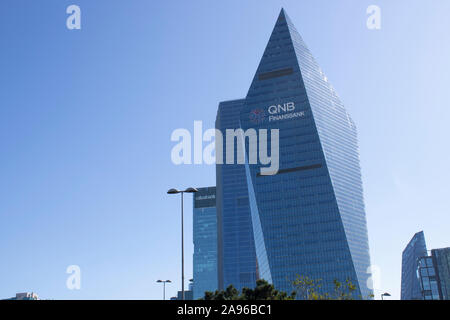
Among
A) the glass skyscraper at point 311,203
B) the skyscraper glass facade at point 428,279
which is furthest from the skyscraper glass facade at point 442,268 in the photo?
the glass skyscraper at point 311,203

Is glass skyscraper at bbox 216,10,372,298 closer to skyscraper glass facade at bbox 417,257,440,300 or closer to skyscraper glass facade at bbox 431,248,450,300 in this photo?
skyscraper glass facade at bbox 417,257,440,300

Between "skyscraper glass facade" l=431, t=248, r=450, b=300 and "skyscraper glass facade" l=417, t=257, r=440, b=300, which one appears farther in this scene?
"skyscraper glass facade" l=417, t=257, r=440, b=300

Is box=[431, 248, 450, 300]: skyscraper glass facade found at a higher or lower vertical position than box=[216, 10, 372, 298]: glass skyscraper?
lower

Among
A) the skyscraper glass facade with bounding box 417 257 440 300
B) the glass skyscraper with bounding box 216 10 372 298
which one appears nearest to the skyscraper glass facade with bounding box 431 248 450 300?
the skyscraper glass facade with bounding box 417 257 440 300

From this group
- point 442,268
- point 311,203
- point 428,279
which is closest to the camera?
point 442,268

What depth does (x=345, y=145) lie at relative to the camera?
19650 centimetres

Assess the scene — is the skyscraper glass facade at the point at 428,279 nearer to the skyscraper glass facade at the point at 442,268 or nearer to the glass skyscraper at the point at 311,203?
the skyscraper glass facade at the point at 442,268

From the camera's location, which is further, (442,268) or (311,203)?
(311,203)

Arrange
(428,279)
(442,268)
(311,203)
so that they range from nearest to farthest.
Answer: (442,268)
(428,279)
(311,203)

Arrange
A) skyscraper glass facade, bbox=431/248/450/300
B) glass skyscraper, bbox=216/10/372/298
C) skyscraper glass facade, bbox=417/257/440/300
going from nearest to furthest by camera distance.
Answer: skyscraper glass facade, bbox=431/248/450/300 < skyscraper glass facade, bbox=417/257/440/300 < glass skyscraper, bbox=216/10/372/298

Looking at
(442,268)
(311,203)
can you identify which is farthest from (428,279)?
(311,203)

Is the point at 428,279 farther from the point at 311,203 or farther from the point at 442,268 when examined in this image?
the point at 311,203
